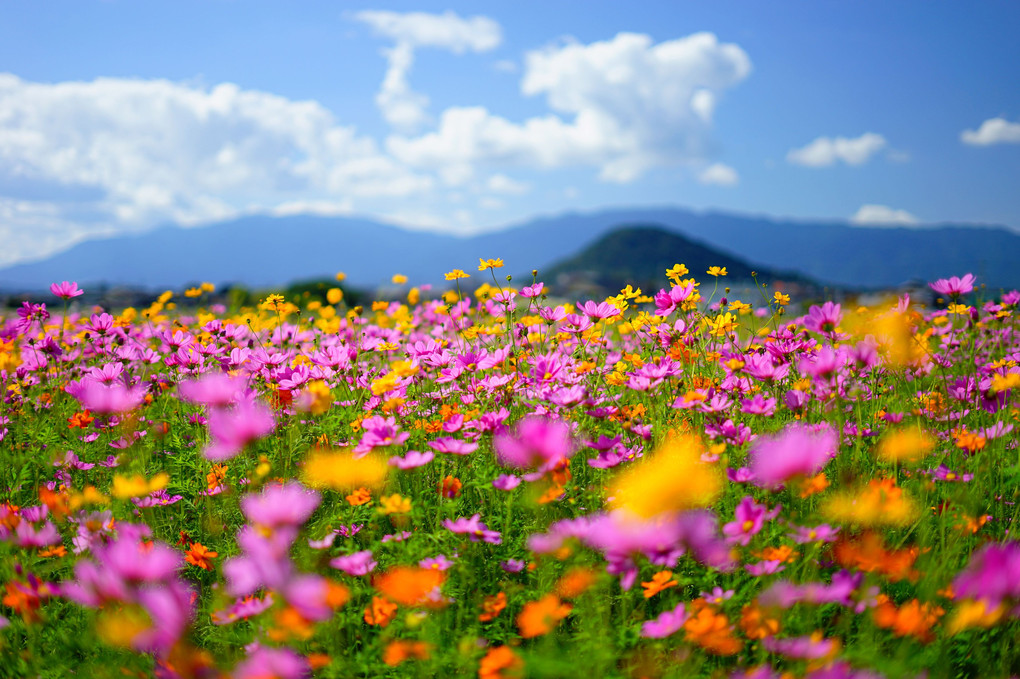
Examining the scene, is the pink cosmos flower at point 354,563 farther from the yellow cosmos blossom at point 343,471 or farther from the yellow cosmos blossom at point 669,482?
the yellow cosmos blossom at point 669,482

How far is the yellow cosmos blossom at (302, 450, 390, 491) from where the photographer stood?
5.33 ft

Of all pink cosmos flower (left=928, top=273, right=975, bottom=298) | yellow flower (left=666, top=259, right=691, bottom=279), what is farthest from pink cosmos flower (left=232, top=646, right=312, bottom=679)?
pink cosmos flower (left=928, top=273, right=975, bottom=298)

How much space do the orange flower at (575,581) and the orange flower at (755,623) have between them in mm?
338

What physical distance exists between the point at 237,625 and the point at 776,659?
1.40m

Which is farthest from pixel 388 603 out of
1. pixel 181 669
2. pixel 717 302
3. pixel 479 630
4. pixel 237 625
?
pixel 717 302

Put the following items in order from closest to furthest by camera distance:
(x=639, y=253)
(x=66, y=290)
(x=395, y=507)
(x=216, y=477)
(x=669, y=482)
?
1. (x=669, y=482)
2. (x=395, y=507)
3. (x=216, y=477)
4. (x=66, y=290)
5. (x=639, y=253)

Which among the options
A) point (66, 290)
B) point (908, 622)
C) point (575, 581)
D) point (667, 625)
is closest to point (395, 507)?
point (575, 581)

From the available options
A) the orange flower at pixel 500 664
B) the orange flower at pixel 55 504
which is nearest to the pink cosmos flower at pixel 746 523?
the orange flower at pixel 500 664

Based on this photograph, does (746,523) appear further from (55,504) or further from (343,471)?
(55,504)

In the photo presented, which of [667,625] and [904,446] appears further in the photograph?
[904,446]

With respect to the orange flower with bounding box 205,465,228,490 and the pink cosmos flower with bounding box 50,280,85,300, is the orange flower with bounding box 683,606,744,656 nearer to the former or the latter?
the orange flower with bounding box 205,465,228,490

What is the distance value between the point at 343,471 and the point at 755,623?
106 centimetres

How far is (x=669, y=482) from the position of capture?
112 cm

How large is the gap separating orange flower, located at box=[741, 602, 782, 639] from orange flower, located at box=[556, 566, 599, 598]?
0.34m
